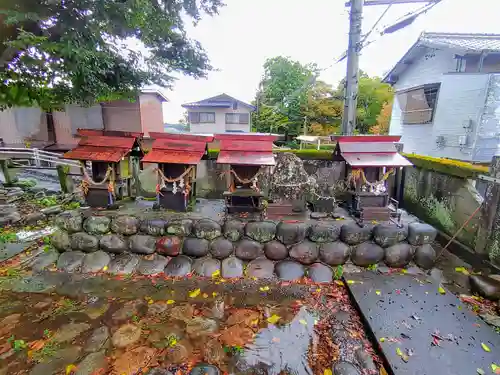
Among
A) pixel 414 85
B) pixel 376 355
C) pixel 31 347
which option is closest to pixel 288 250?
pixel 376 355

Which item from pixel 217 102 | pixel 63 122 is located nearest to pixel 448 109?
pixel 217 102

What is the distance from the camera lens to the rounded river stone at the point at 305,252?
5207mm

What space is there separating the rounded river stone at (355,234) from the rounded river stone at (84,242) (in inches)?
207

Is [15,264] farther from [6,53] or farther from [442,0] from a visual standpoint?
[442,0]

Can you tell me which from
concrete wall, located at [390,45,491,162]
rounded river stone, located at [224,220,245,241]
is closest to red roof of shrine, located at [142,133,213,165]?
rounded river stone, located at [224,220,245,241]

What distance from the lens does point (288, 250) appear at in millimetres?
5305

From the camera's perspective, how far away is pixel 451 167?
5.54 meters

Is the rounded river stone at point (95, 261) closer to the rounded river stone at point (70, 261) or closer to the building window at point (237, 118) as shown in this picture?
the rounded river stone at point (70, 261)

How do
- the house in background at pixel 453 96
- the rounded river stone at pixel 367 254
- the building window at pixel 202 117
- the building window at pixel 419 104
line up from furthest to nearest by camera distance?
the building window at pixel 202 117
the building window at pixel 419 104
the house in background at pixel 453 96
the rounded river stone at pixel 367 254

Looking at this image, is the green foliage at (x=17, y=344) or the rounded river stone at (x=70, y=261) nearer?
the green foliage at (x=17, y=344)

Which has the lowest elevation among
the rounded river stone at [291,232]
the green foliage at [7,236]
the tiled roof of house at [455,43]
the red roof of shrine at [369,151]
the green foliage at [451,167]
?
the green foliage at [7,236]

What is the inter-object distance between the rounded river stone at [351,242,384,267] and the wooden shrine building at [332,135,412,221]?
23.1 inches

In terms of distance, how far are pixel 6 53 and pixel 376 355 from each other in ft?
27.2

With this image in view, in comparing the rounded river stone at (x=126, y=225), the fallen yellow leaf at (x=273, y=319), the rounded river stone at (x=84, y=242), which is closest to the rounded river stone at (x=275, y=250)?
the fallen yellow leaf at (x=273, y=319)
